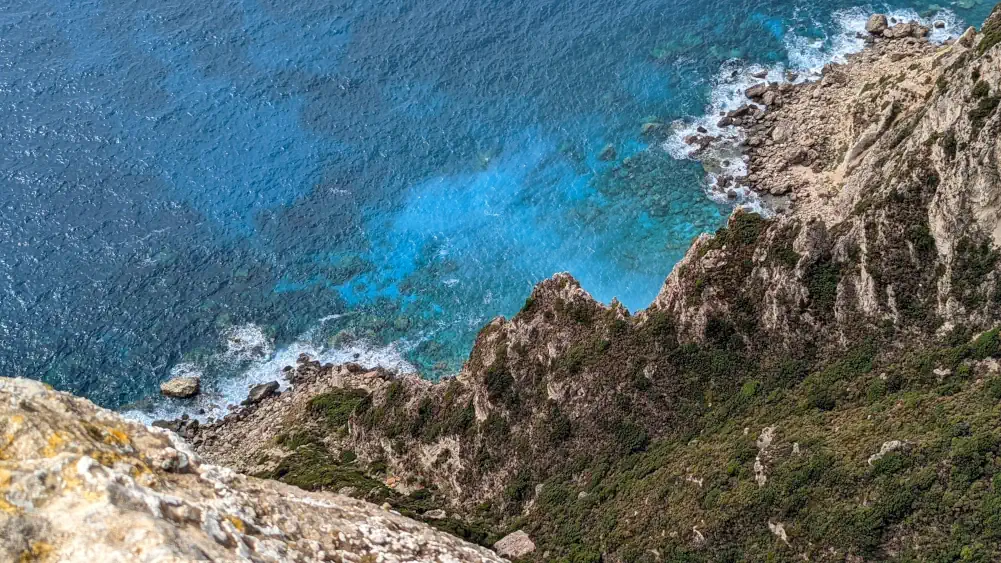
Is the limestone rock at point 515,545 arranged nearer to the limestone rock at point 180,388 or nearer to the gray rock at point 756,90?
the limestone rock at point 180,388

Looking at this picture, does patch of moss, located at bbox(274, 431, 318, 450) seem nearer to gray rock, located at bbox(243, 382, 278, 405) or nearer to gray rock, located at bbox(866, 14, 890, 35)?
gray rock, located at bbox(243, 382, 278, 405)

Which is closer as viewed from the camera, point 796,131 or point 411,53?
point 796,131

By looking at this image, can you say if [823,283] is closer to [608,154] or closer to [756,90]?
[608,154]

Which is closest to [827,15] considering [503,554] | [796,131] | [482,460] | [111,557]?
[796,131]

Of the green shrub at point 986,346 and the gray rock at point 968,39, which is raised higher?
the gray rock at point 968,39

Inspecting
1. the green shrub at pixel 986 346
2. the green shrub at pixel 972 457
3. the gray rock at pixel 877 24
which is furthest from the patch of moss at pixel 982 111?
the gray rock at pixel 877 24

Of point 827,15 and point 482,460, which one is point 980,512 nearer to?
point 482,460
